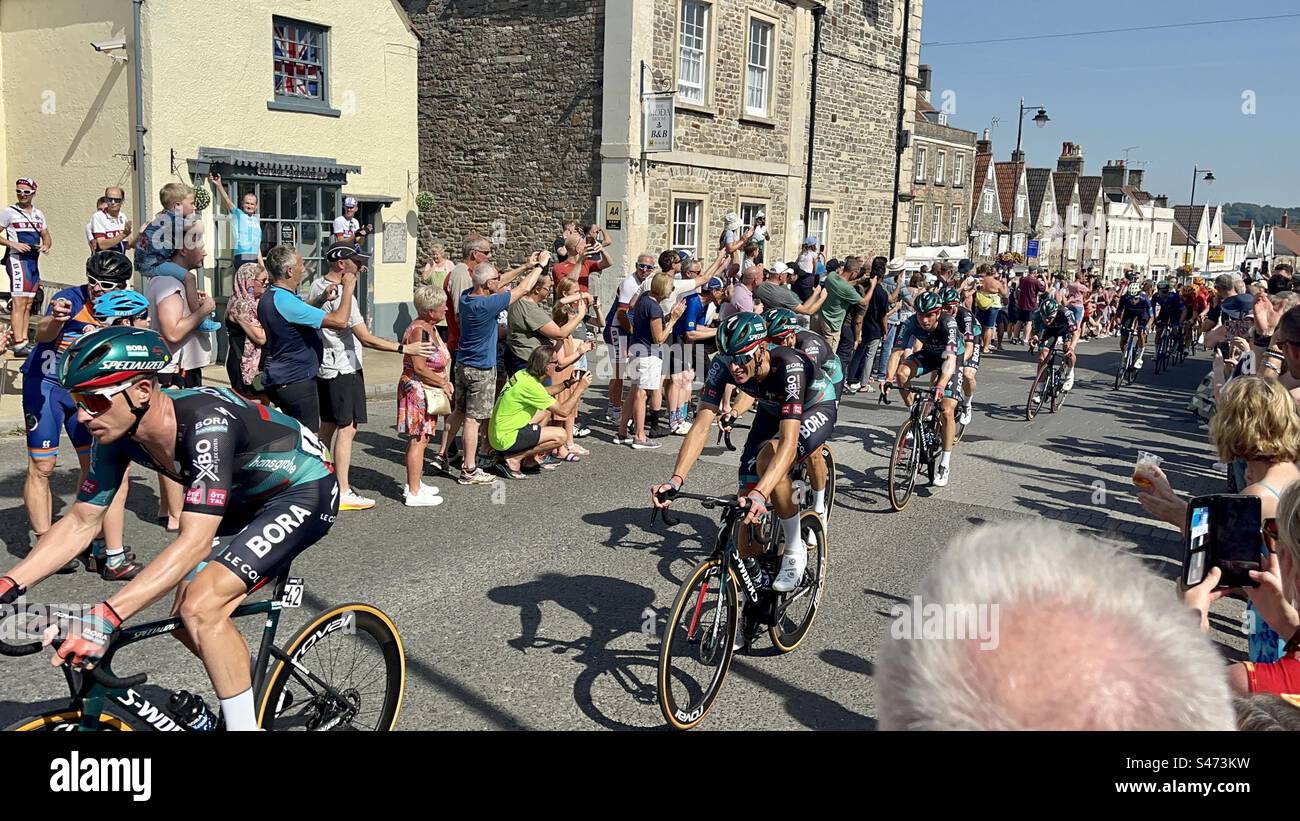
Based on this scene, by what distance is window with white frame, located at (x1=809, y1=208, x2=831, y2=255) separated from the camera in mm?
25141

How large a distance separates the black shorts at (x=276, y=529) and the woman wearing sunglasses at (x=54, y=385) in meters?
2.86

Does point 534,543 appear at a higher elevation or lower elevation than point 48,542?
lower

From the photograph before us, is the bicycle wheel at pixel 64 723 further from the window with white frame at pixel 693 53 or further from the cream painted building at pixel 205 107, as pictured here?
the window with white frame at pixel 693 53

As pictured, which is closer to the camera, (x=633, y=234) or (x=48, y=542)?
(x=48, y=542)

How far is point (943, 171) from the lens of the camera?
149 ft

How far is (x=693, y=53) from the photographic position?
65.9 ft

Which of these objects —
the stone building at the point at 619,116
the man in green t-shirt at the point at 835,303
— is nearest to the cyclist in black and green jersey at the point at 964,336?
the man in green t-shirt at the point at 835,303

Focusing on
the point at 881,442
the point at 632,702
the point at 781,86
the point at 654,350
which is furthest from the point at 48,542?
the point at 781,86

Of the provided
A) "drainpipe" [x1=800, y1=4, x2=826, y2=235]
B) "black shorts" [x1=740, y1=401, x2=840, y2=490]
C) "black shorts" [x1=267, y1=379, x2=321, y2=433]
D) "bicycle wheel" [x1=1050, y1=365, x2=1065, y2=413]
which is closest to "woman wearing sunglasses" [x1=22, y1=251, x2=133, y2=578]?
"black shorts" [x1=267, y1=379, x2=321, y2=433]

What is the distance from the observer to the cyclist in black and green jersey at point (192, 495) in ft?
10.4

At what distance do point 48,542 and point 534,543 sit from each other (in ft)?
13.6

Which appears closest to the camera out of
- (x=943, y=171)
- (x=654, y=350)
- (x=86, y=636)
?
(x=86, y=636)

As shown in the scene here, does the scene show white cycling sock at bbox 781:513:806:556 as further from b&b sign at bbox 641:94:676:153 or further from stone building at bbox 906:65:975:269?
stone building at bbox 906:65:975:269
